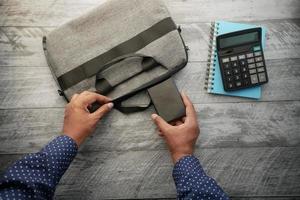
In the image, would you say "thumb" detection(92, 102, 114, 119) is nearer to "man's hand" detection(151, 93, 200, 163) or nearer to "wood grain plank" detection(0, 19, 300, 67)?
"man's hand" detection(151, 93, 200, 163)

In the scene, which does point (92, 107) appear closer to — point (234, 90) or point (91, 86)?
point (91, 86)

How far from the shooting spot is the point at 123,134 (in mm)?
1023

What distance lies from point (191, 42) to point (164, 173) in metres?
0.37

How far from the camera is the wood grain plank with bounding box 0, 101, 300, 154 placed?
3.34ft

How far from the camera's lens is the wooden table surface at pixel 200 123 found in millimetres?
1004

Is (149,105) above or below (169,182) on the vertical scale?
above

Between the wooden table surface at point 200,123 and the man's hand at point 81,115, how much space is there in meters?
0.06

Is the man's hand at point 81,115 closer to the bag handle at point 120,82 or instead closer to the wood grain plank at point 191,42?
the bag handle at point 120,82

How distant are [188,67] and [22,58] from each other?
47cm

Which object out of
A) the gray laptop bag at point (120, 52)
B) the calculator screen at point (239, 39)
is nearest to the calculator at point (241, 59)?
the calculator screen at point (239, 39)

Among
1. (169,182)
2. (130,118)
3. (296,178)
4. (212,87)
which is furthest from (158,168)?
(296,178)

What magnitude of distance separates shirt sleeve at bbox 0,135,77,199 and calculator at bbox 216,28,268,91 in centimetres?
45

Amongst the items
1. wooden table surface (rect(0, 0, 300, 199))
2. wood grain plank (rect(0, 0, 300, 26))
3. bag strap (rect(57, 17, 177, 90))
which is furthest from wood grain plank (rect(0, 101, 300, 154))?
wood grain plank (rect(0, 0, 300, 26))

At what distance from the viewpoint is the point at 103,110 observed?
981 mm
